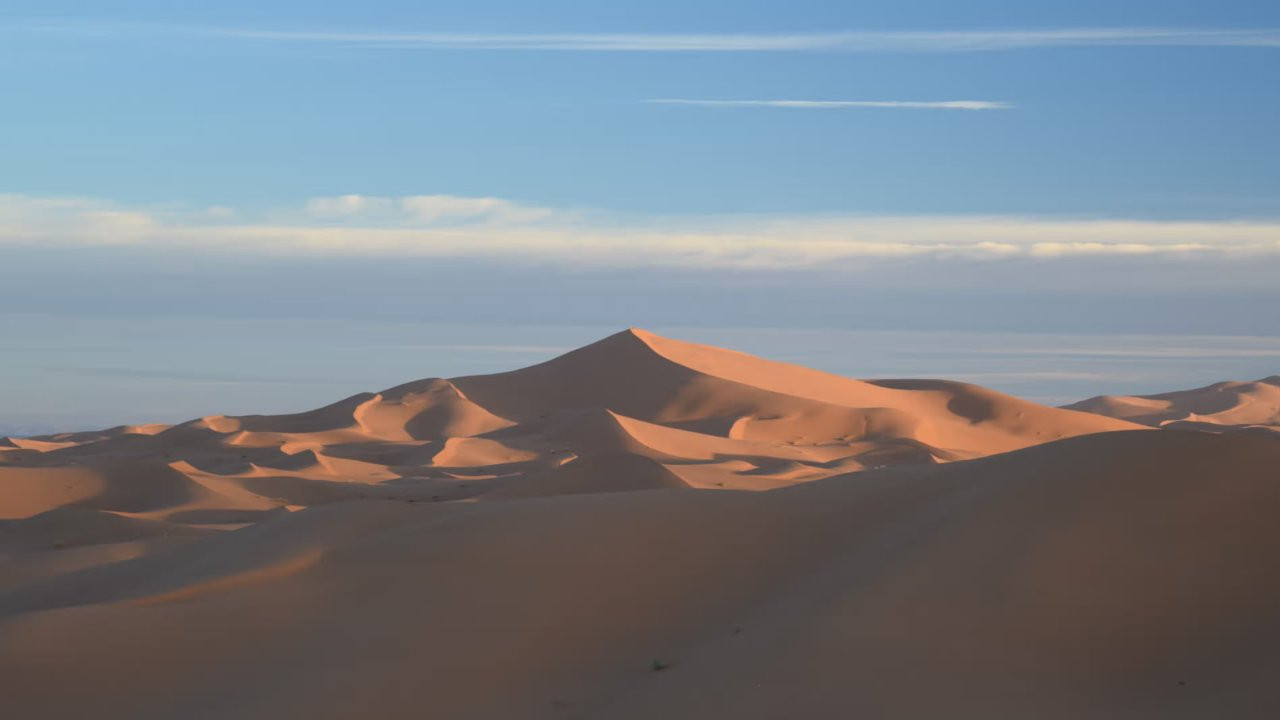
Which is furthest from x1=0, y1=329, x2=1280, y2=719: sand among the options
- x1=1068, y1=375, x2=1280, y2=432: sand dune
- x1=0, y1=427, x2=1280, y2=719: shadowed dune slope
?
x1=1068, y1=375, x2=1280, y2=432: sand dune

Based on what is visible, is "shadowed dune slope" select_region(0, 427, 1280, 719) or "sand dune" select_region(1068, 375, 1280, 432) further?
"sand dune" select_region(1068, 375, 1280, 432)

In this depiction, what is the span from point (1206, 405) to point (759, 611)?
48579 mm

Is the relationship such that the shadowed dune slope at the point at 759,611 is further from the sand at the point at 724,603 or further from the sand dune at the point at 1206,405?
the sand dune at the point at 1206,405

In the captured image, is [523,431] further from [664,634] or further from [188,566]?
[664,634]

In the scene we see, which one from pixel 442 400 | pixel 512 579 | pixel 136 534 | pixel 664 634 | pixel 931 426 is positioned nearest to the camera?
pixel 664 634

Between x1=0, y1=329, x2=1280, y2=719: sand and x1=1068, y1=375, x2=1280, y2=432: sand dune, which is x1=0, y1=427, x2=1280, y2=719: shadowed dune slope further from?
x1=1068, y1=375, x2=1280, y2=432: sand dune

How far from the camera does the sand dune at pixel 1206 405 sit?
4753 centimetres

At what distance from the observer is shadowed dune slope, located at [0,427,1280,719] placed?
7551mm

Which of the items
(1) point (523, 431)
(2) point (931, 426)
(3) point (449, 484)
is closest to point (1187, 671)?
(3) point (449, 484)

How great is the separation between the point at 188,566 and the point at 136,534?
5746 mm

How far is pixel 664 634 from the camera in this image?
28.9ft

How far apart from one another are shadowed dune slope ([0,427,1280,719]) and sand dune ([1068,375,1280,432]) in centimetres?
3740

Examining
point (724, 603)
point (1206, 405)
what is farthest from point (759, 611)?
point (1206, 405)

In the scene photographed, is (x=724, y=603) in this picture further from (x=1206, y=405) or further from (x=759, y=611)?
(x=1206, y=405)
